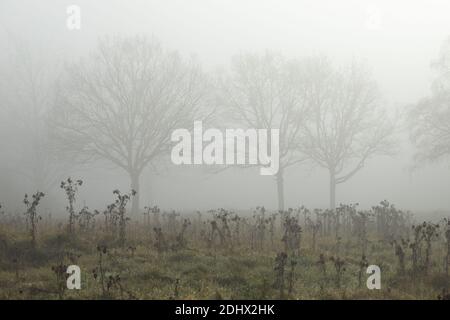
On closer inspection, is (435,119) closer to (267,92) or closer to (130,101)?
(267,92)

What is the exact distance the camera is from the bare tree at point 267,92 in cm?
2917

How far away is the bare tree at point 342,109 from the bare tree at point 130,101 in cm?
777

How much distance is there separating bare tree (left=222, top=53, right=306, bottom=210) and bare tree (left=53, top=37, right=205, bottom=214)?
3.30m

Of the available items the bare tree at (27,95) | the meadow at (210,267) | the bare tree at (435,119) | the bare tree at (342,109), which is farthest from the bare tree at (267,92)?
the bare tree at (27,95)

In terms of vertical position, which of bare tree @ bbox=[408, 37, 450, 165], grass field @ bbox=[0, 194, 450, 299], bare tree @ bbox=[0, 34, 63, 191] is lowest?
grass field @ bbox=[0, 194, 450, 299]

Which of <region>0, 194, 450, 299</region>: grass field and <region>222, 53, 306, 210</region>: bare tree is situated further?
<region>222, 53, 306, 210</region>: bare tree

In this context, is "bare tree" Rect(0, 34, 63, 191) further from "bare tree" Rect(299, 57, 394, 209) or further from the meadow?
the meadow

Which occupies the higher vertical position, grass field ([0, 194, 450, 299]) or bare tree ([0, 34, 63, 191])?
bare tree ([0, 34, 63, 191])

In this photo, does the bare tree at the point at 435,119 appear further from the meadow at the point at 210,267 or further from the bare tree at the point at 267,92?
Result: the meadow at the point at 210,267

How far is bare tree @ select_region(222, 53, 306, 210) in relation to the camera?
95.7 ft

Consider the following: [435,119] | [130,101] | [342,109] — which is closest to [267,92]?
[342,109]

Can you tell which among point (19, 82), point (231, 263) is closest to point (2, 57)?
point (19, 82)

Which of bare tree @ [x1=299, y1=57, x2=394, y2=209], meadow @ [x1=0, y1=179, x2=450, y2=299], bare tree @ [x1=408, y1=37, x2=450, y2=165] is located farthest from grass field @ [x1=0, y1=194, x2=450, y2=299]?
bare tree @ [x1=299, y1=57, x2=394, y2=209]
